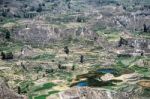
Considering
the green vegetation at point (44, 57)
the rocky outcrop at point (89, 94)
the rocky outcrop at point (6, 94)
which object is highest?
the rocky outcrop at point (6, 94)

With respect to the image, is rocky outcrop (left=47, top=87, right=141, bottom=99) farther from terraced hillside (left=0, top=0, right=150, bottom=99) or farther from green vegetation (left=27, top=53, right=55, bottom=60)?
green vegetation (left=27, top=53, right=55, bottom=60)

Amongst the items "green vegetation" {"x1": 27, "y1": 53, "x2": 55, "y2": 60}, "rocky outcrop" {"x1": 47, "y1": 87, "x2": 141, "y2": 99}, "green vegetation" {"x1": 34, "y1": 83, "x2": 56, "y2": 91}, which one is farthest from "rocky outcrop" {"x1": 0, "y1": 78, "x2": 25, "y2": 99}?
"green vegetation" {"x1": 27, "y1": 53, "x2": 55, "y2": 60}

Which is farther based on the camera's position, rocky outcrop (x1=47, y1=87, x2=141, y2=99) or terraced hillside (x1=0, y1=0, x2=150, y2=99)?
terraced hillside (x1=0, y1=0, x2=150, y2=99)

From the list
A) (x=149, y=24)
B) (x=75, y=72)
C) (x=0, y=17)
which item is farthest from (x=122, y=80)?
(x=0, y=17)

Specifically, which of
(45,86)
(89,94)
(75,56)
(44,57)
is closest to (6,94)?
(45,86)

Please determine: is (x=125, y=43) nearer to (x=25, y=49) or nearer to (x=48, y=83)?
(x=25, y=49)

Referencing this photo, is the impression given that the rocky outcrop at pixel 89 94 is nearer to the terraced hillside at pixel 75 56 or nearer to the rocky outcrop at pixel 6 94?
the terraced hillside at pixel 75 56

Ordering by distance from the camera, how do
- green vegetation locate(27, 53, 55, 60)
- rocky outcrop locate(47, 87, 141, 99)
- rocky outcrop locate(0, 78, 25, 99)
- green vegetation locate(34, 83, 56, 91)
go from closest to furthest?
rocky outcrop locate(0, 78, 25, 99)
rocky outcrop locate(47, 87, 141, 99)
green vegetation locate(34, 83, 56, 91)
green vegetation locate(27, 53, 55, 60)

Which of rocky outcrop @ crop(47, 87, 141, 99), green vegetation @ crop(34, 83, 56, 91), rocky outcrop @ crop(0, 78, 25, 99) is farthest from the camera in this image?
green vegetation @ crop(34, 83, 56, 91)

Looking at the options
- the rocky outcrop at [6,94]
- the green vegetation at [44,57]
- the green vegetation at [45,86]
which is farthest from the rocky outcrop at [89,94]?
the green vegetation at [44,57]

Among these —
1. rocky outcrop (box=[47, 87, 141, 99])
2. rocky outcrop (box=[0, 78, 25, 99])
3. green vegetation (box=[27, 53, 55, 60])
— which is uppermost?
rocky outcrop (box=[0, 78, 25, 99])

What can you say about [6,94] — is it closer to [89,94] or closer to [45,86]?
[45,86]
